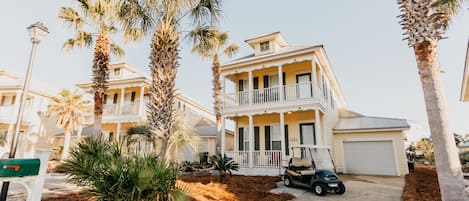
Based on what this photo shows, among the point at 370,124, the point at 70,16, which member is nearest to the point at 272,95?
the point at 370,124

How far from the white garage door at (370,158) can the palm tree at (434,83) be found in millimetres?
10554

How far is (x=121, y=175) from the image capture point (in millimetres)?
4484

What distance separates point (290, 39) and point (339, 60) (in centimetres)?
480

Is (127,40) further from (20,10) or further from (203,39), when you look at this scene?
(20,10)

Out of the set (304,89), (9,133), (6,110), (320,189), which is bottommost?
(320,189)

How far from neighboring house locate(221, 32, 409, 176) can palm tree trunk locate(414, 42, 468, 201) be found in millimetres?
7271

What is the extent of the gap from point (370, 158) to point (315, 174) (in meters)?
8.38

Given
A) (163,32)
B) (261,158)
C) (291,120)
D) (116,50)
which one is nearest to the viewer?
(163,32)

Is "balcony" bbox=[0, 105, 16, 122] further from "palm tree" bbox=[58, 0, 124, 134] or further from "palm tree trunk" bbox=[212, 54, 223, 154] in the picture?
"palm tree trunk" bbox=[212, 54, 223, 154]

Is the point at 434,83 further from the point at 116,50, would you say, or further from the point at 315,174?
the point at 116,50

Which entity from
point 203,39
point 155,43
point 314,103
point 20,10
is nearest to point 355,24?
point 314,103

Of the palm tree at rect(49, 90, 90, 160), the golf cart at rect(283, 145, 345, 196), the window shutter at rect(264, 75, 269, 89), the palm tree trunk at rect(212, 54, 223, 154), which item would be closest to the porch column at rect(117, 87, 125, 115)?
the palm tree at rect(49, 90, 90, 160)

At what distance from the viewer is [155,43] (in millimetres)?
9016

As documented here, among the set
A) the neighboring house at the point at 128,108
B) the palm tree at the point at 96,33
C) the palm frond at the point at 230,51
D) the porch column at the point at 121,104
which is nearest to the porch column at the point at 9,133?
the neighboring house at the point at 128,108
